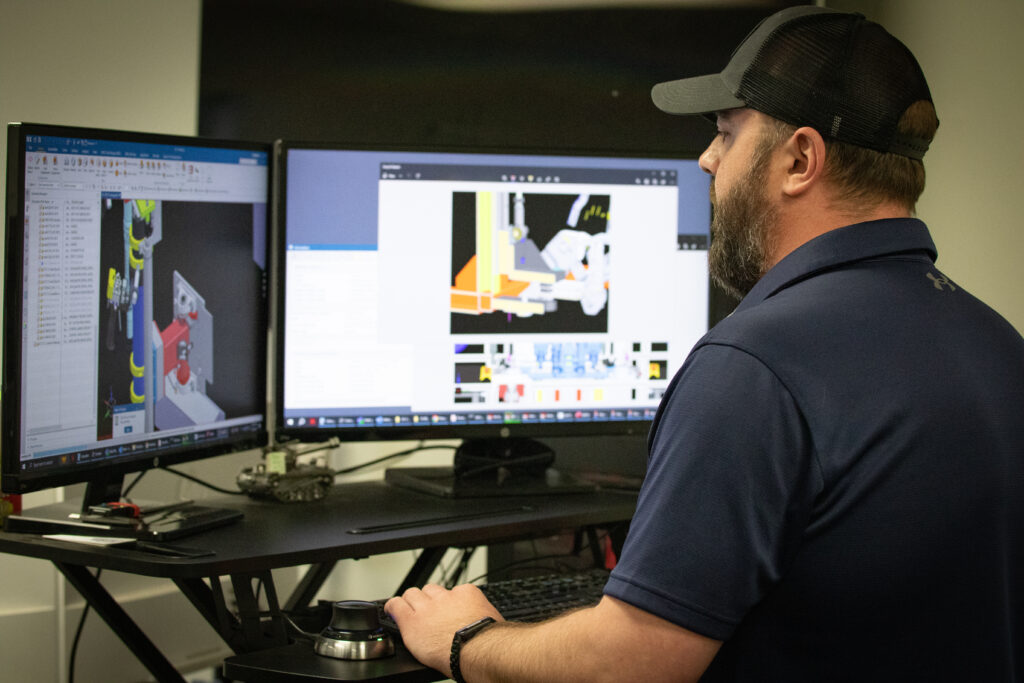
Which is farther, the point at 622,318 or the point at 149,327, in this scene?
the point at 622,318

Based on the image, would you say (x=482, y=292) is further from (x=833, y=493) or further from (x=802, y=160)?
(x=833, y=493)

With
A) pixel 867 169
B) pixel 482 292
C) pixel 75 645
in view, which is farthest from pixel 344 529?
pixel 867 169

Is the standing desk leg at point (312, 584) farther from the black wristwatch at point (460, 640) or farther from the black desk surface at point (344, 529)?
the black wristwatch at point (460, 640)

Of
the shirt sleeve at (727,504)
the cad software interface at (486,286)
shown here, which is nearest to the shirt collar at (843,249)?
the shirt sleeve at (727,504)

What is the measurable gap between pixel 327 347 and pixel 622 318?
523 millimetres

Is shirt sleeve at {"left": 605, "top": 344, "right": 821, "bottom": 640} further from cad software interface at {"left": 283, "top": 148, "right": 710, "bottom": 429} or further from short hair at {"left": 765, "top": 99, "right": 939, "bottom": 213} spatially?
cad software interface at {"left": 283, "top": 148, "right": 710, "bottom": 429}

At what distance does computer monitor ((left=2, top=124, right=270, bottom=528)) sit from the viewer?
52.1 inches

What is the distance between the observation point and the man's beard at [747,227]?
1104mm

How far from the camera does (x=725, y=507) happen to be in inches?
34.3

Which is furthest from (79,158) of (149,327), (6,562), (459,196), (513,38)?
(513,38)

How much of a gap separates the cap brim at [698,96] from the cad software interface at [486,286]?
0.52 m

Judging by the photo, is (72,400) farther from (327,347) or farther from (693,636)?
(693,636)

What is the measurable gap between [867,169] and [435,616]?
0.70 metres

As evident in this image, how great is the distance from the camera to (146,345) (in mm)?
1491
